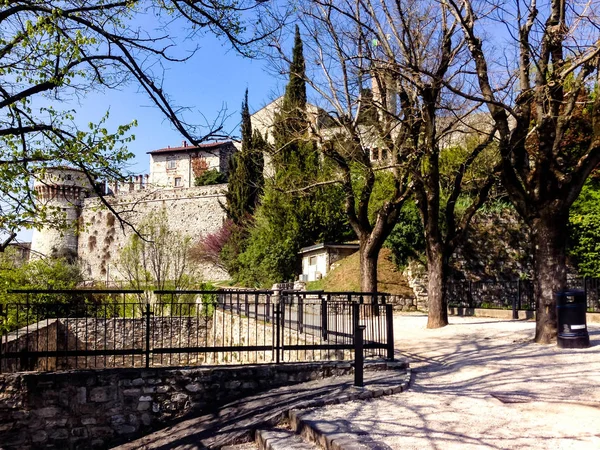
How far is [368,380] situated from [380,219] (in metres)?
9.20

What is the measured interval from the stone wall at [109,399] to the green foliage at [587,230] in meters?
18.0

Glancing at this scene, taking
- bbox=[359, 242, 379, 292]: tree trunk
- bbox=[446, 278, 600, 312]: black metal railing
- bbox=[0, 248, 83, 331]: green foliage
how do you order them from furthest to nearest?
bbox=[446, 278, 600, 312]: black metal railing
bbox=[359, 242, 379, 292]: tree trunk
bbox=[0, 248, 83, 331]: green foliage

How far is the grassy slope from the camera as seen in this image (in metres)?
23.7

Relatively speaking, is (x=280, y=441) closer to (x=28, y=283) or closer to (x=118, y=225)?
(x=28, y=283)

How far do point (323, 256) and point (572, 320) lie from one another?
60.8ft

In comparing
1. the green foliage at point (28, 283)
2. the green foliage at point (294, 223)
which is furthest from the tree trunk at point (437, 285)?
the green foliage at point (294, 223)

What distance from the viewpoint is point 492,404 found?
21.6ft

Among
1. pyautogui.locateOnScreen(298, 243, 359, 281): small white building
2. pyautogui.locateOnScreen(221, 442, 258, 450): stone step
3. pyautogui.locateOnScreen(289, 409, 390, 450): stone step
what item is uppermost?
pyautogui.locateOnScreen(298, 243, 359, 281): small white building

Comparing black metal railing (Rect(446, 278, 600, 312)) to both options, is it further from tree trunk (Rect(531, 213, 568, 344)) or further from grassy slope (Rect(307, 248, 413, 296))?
tree trunk (Rect(531, 213, 568, 344))

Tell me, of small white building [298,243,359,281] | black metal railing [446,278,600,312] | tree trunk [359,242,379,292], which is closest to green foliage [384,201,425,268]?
black metal railing [446,278,600,312]

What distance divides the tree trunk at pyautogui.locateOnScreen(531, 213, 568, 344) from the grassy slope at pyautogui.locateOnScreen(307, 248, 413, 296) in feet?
39.6

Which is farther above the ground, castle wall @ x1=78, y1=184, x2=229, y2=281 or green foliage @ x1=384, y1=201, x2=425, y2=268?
castle wall @ x1=78, y1=184, x2=229, y2=281

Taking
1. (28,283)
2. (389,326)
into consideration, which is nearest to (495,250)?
(389,326)

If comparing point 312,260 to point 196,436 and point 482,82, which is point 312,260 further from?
point 196,436
